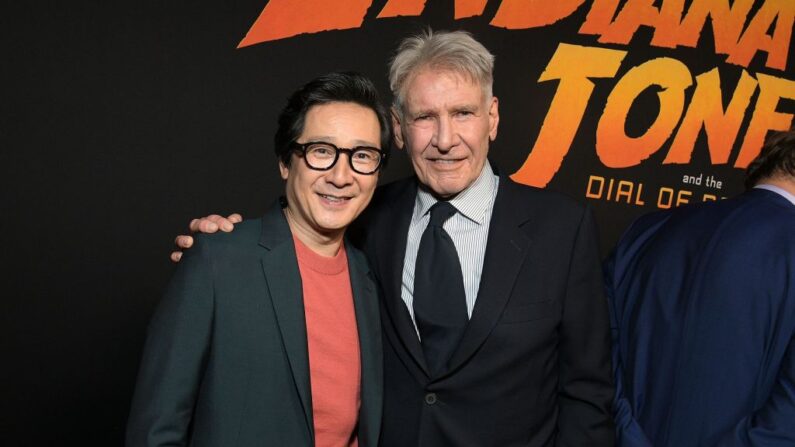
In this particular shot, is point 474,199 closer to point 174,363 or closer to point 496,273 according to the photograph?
point 496,273

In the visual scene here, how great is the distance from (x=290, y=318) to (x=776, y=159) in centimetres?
125

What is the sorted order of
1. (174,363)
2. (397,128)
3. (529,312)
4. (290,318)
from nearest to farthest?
(174,363), (290,318), (529,312), (397,128)

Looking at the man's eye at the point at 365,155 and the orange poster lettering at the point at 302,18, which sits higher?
the orange poster lettering at the point at 302,18

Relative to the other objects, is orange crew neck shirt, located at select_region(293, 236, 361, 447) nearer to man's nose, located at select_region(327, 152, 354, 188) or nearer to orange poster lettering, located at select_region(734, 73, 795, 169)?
man's nose, located at select_region(327, 152, 354, 188)

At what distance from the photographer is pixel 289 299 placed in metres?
A: 1.41

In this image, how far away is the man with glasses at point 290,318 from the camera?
1318 millimetres

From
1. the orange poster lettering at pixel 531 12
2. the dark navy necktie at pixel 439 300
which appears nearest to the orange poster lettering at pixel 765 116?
the orange poster lettering at pixel 531 12

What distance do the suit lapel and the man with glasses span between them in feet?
0.18

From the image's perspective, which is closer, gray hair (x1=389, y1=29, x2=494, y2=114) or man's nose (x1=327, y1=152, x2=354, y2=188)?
man's nose (x1=327, y1=152, x2=354, y2=188)

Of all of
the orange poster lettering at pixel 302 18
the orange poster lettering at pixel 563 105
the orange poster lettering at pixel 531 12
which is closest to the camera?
the orange poster lettering at pixel 302 18

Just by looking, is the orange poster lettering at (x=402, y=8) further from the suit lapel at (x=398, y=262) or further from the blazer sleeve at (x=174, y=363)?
the blazer sleeve at (x=174, y=363)

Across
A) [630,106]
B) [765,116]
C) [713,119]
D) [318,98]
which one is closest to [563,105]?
[630,106]

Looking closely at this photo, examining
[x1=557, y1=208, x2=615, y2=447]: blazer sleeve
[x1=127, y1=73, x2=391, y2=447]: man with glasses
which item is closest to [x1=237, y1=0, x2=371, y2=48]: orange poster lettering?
[x1=127, y1=73, x2=391, y2=447]: man with glasses

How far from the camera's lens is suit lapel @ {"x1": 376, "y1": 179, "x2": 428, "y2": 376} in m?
1.61
